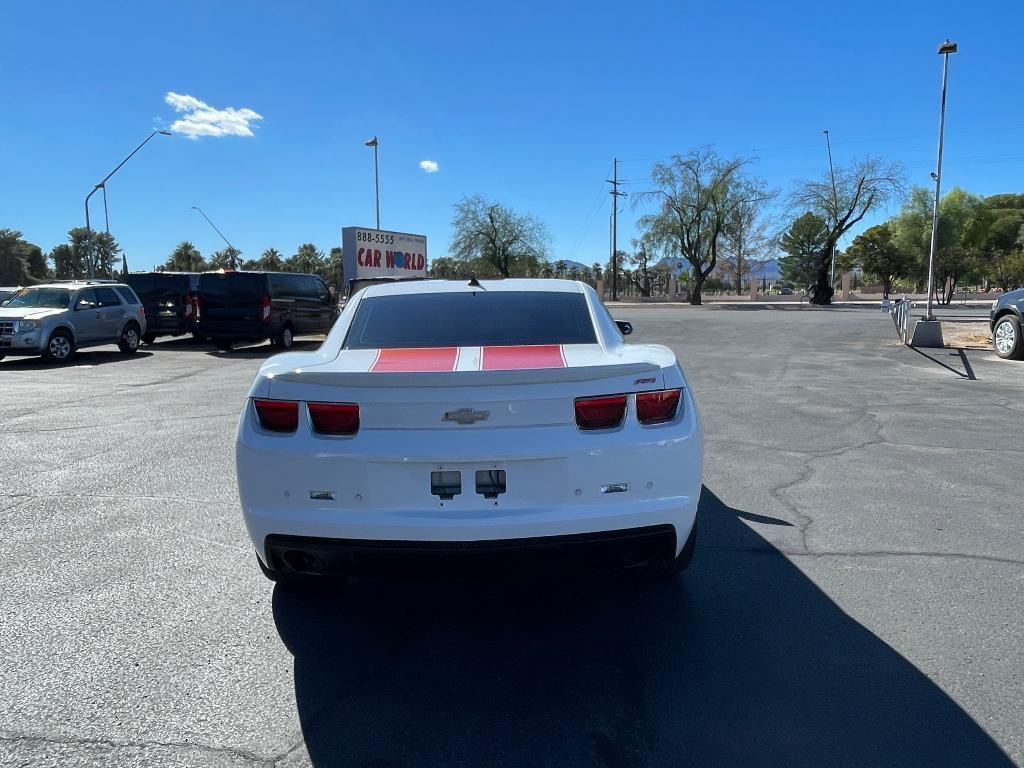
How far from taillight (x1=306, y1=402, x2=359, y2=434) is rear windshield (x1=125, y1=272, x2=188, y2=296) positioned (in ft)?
61.5

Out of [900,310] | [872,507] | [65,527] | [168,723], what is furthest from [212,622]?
[900,310]

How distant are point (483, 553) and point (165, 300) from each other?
63.4 ft

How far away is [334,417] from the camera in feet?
10.1

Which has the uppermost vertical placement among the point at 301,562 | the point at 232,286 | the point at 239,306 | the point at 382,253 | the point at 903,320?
the point at 382,253

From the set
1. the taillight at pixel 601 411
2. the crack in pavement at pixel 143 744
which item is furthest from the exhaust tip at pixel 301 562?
the taillight at pixel 601 411

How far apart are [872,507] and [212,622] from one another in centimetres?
436

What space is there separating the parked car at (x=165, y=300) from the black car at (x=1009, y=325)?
1878 cm

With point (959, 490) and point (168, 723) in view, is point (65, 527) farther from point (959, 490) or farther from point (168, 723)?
point (959, 490)

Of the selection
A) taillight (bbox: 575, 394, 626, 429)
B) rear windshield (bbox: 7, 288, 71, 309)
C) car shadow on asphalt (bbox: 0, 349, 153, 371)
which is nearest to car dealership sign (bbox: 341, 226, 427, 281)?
car shadow on asphalt (bbox: 0, 349, 153, 371)

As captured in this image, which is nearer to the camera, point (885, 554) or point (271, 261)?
point (885, 554)

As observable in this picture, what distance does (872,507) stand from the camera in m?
5.20

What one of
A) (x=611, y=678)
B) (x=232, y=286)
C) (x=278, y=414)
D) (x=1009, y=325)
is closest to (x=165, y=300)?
(x=232, y=286)

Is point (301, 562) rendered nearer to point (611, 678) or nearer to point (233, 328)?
point (611, 678)

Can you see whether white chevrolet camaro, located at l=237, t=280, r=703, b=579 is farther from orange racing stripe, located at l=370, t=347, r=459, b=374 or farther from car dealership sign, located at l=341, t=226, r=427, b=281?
car dealership sign, located at l=341, t=226, r=427, b=281
